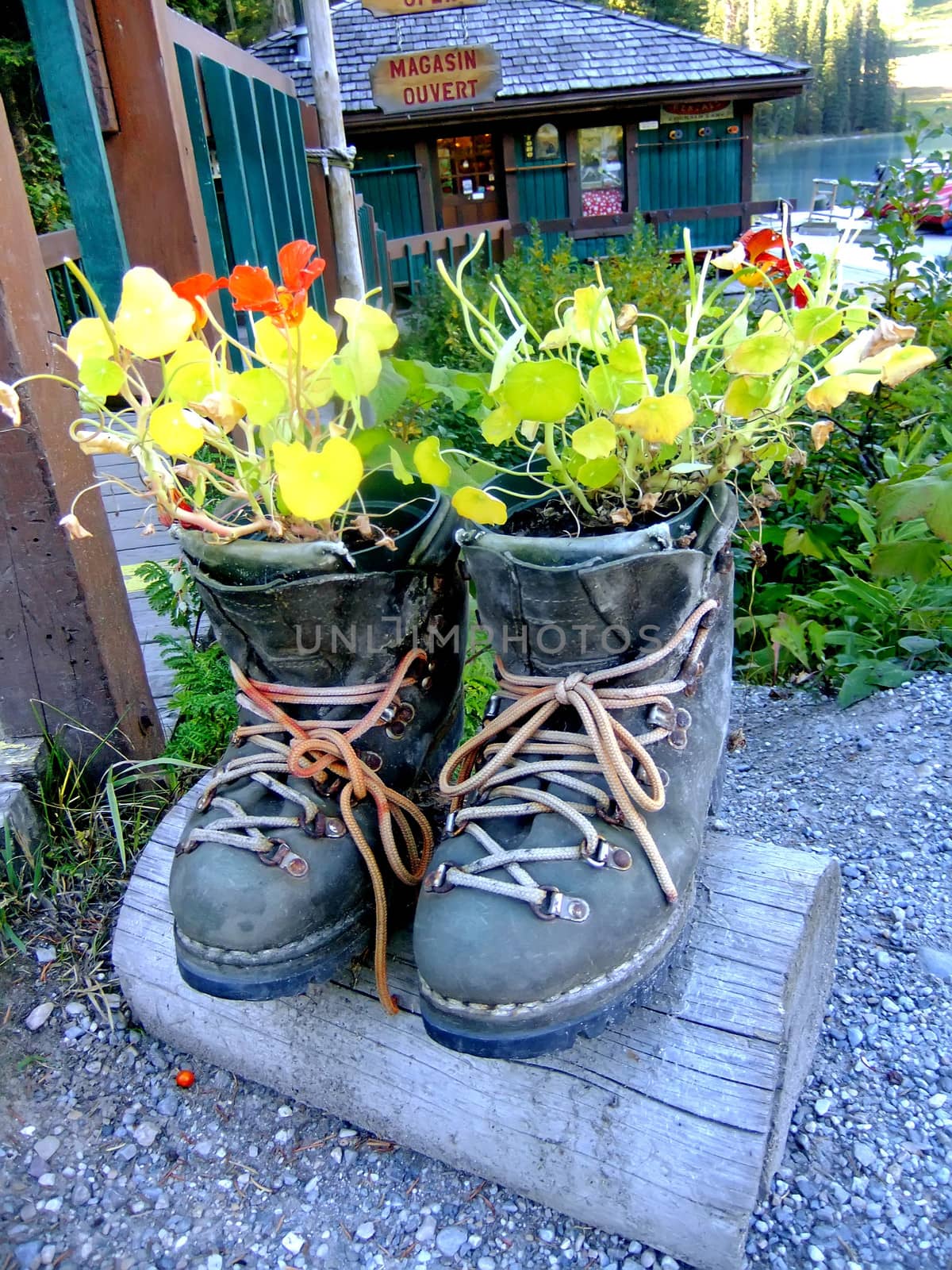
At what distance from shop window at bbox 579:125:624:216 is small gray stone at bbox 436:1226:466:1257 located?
38.2 ft

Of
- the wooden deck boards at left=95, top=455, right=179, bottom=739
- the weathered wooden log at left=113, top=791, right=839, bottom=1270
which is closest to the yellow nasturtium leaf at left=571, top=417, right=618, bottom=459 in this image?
the weathered wooden log at left=113, top=791, right=839, bottom=1270

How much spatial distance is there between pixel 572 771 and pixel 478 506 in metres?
0.32

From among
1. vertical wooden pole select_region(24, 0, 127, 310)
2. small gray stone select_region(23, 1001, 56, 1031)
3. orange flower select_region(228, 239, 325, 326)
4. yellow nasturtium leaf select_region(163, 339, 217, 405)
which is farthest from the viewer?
vertical wooden pole select_region(24, 0, 127, 310)

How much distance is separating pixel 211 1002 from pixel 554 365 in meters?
0.98

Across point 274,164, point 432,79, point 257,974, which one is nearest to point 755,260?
point 257,974

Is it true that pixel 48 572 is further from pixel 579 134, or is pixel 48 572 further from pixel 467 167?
pixel 579 134

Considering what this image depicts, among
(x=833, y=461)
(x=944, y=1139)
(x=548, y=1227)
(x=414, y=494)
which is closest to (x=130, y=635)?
(x=414, y=494)

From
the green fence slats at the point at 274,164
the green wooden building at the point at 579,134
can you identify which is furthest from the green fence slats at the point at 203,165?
the green wooden building at the point at 579,134

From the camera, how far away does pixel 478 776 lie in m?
1.11

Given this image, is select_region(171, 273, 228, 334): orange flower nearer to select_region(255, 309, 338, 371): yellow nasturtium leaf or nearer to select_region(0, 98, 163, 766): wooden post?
select_region(255, 309, 338, 371): yellow nasturtium leaf

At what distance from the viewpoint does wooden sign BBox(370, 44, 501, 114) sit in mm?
3785

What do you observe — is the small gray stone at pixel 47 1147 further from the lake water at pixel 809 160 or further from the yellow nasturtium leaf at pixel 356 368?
the lake water at pixel 809 160

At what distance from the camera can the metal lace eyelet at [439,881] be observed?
1.03 m

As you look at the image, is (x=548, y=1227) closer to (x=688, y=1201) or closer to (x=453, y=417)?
(x=688, y=1201)
